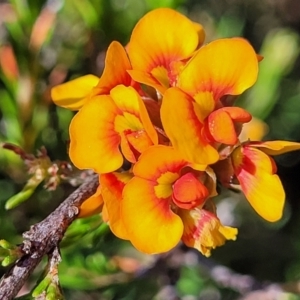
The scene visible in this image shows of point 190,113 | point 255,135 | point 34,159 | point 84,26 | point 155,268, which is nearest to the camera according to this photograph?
point 190,113

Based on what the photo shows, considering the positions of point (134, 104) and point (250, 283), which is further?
point (250, 283)

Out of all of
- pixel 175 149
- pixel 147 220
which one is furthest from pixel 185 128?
pixel 147 220

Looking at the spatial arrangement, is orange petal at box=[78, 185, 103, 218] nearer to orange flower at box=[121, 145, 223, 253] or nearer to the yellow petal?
orange flower at box=[121, 145, 223, 253]

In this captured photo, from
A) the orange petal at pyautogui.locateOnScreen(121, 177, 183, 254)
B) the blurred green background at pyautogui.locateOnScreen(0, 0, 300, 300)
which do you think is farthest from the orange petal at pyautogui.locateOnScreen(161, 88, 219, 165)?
the blurred green background at pyautogui.locateOnScreen(0, 0, 300, 300)

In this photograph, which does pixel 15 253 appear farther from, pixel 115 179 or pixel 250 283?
pixel 250 283

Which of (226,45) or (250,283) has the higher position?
(226,45)

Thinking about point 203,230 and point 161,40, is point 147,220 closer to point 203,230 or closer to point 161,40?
point 203,230

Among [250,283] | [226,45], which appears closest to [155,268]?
[250,283]

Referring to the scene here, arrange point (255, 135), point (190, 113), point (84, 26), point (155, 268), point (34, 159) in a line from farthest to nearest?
point (84, 26), point (155, 268), point (255, 135), point (34, 159), point (190, 113)
